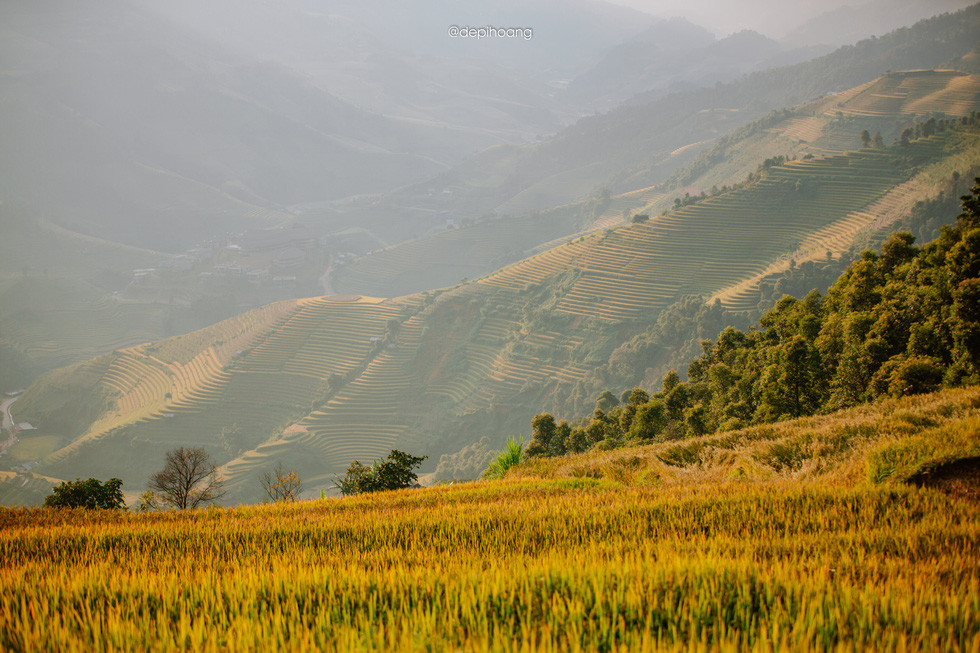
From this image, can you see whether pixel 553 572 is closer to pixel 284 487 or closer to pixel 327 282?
pixel 284 487

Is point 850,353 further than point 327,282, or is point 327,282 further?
point 327,282

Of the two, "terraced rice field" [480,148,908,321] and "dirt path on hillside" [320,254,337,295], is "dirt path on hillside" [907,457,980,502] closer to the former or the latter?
"terraced rice field" [480,148,908,321]

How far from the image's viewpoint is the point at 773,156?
161000mm

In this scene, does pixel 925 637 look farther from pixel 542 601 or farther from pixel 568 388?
pixel 568 388

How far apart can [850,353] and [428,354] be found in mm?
91975

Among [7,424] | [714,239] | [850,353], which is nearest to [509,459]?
[850,353]

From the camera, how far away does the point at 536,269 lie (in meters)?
115

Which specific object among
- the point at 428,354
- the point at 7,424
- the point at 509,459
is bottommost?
the point at 509,459

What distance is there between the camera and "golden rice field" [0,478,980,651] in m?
2.45

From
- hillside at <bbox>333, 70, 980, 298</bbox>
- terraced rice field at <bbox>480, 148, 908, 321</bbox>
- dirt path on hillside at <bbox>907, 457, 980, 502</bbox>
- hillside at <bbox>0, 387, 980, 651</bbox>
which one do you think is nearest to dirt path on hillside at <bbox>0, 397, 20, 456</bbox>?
hillside at <bbox>333, 70, 980, 298</bbox>

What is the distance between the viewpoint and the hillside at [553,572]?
2.48 m

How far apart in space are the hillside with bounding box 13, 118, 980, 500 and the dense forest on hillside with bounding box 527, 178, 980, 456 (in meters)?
55.0

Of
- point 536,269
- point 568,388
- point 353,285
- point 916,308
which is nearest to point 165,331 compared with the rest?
point 353,285

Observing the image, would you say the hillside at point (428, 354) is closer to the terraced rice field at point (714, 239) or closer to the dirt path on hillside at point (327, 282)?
the terraced rice field at point (714, 239)
